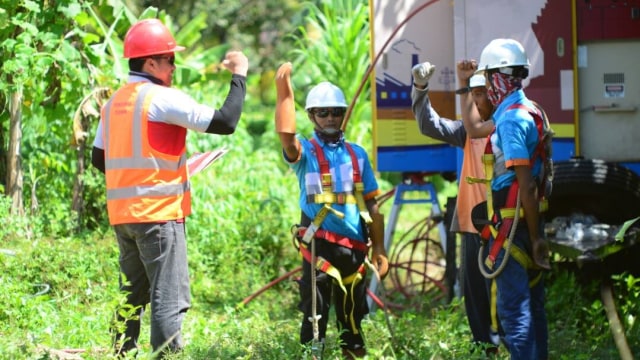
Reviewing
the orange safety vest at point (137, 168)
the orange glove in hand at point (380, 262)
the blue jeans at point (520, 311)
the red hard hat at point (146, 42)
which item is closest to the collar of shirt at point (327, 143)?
the orange glove in hand at point (380, 262)

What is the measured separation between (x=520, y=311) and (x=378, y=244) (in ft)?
4.45

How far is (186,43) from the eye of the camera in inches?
585

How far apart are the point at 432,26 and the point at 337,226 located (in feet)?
9.86

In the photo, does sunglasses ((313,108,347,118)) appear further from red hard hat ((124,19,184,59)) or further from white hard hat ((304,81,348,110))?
red hard hat ((124,19,184,59))

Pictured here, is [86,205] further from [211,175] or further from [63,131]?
[211,175]

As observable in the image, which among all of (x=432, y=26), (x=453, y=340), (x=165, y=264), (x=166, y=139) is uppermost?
(x=432, y=26)

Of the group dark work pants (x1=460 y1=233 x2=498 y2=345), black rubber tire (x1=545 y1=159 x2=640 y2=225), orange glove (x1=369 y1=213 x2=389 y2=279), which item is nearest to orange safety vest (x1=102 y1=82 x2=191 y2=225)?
orange glove (x1=369 y1=213 x2=389 y2=279)

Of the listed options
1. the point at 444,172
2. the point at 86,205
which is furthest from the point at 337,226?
the point at 86,205

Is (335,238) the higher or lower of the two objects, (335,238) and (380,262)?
the higher

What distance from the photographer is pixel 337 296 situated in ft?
21.9

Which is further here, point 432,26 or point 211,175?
point 211,175

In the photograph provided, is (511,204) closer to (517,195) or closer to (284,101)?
(517,195)

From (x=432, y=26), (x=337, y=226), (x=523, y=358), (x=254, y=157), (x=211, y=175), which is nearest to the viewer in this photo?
(x=523, y=358)

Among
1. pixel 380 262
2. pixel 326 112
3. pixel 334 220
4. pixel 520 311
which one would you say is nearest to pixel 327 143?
pixel 326 112
